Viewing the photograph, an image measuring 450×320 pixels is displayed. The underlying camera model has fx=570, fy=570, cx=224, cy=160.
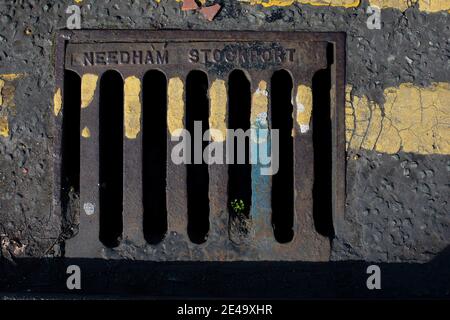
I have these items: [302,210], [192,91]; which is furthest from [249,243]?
[192,91]

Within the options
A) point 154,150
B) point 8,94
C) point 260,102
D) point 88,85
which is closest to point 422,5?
point 260,102

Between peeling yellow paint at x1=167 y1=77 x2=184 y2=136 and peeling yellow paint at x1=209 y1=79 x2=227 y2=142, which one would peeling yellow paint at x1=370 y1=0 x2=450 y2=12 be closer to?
peeling yellow paint at x1=209 y1=79 x2=227 y2=142

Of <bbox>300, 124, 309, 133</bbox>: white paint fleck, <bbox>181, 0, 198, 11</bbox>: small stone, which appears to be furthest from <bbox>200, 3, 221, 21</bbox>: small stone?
<bbox>300, 124, 309, 133</bbox>: white paint fleck

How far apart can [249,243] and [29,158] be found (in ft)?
2.41

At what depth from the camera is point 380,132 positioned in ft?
5.74

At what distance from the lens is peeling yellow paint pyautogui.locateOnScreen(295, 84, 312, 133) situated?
5.74 feet

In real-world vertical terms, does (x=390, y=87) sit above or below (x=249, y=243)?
above

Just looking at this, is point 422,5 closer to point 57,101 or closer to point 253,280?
point 253,280

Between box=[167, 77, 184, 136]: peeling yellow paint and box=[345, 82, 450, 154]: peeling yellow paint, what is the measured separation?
1.68 ft

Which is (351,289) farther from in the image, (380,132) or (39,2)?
(39,2)

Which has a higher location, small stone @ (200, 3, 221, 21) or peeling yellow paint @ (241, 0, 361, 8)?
peeling yellow paint @ (241, 0, 361, 8)

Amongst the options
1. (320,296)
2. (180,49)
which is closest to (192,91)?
(180,49)

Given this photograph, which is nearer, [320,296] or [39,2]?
[320,296]
